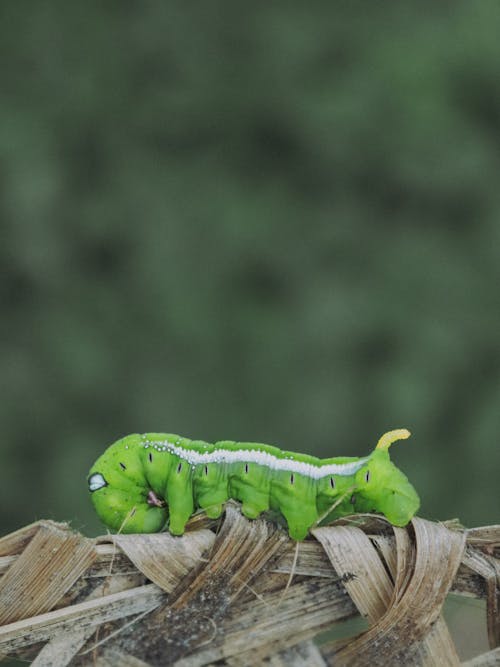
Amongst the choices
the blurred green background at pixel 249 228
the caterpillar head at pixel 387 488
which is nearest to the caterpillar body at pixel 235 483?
the caterpillar head at pixel 387 488

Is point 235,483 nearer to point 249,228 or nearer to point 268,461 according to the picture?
point 268,461

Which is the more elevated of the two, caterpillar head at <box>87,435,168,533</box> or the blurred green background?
the blurred green background

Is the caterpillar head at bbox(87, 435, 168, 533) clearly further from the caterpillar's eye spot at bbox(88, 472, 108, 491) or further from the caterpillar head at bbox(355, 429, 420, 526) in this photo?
the caterpillar head at bbox(355, 429, 420, 526)

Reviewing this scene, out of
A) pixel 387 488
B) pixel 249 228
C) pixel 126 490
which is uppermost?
pixel 249 228

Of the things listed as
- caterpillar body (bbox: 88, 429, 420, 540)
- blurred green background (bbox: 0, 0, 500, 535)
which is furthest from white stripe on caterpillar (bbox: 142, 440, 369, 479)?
blurred green background (bbox: 0, 0, 500, 535)

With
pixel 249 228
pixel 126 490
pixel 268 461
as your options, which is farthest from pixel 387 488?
pixel 249 228
